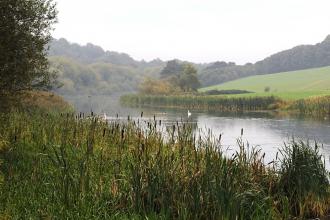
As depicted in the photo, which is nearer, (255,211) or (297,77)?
(255,211)

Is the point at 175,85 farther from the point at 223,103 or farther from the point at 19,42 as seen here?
the point at 19,42

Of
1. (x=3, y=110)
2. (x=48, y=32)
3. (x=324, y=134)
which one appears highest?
(x=48, y=32)

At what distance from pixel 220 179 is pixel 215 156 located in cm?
154

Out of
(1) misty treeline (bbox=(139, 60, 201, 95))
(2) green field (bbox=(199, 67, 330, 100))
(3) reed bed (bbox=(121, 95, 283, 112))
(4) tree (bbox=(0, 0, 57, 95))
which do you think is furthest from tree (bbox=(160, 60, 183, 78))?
(4) tree (bbox=(0, 0, 57, 95))

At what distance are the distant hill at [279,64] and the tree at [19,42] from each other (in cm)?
13409

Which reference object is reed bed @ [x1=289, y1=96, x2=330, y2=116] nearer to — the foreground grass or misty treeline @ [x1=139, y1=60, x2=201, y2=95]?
misty treeline @ [x1=139, y1=60, x2=201, y2=95]

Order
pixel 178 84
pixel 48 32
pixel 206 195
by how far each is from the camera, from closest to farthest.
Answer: pixel 206 195
pixel 48 32
pixel 178 84

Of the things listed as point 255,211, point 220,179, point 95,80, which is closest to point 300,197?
point 255,211

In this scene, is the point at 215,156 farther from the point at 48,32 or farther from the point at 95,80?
the point at 95,80

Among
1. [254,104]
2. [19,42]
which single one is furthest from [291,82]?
[19,42]

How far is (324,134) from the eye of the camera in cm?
3097

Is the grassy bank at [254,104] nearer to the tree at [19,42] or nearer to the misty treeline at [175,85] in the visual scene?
the misty treeline at [175,85]

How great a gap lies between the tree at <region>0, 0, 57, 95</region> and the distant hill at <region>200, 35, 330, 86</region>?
5279 inches

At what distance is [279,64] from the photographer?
154 m
